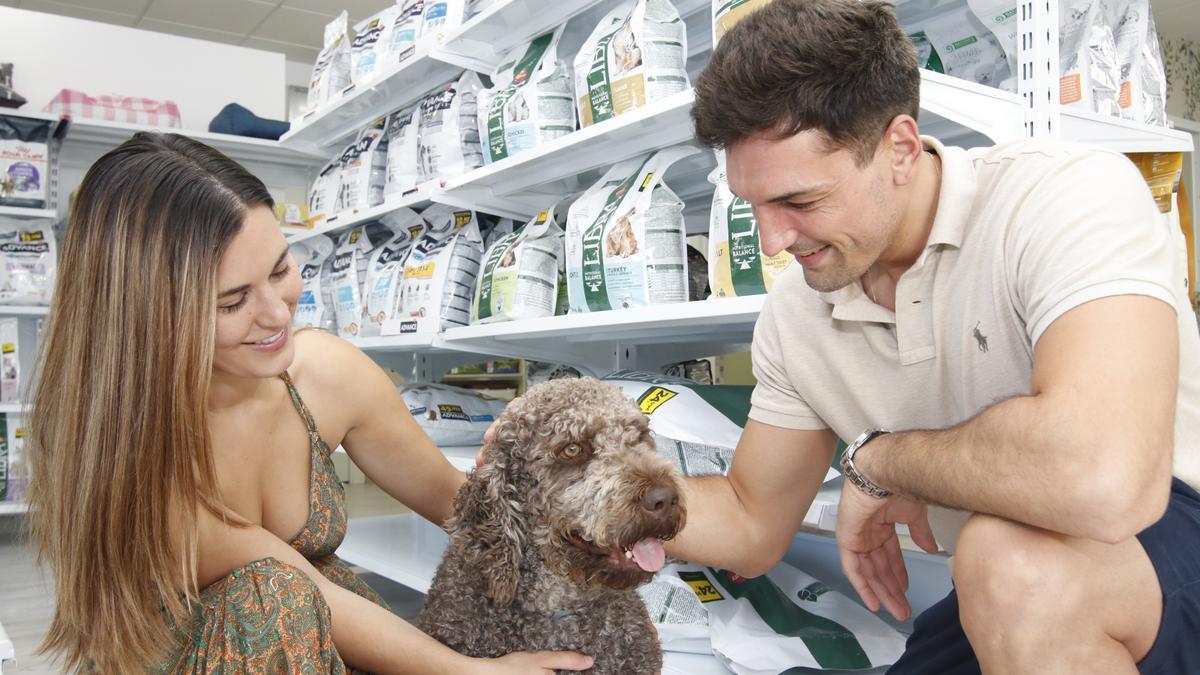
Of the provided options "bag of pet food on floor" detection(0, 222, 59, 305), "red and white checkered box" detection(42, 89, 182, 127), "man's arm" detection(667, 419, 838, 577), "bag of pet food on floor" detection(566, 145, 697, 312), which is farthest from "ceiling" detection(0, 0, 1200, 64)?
"man's arm" detection(667, 419, 838, 577)

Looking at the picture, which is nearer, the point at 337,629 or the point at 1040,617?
the point at 1040,617

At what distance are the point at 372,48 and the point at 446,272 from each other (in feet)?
4.12

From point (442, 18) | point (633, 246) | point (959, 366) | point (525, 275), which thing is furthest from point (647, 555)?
point (442, 18)

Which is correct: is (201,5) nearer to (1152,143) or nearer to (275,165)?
(275,165)

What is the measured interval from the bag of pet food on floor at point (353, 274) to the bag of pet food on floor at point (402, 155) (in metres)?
0.29

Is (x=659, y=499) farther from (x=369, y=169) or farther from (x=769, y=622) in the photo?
(x=369, y=169)

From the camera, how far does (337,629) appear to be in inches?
59.4

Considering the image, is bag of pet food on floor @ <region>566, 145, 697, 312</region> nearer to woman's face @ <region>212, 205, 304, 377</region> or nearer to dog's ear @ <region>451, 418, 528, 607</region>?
dog's ear @ <region>451, 418, 528, 607</region>

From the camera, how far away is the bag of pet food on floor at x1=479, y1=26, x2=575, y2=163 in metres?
2.62

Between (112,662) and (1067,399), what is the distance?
1409 millimetres

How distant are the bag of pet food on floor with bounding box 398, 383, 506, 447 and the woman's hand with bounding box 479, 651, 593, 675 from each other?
1.79 m

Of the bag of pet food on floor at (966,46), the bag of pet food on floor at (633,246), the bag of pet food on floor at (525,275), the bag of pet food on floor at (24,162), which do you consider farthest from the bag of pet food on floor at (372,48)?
the bag of pet food on floor at (966,46)

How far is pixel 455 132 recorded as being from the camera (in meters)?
3.13

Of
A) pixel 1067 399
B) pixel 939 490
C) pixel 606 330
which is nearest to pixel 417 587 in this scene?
pixel 606 330
